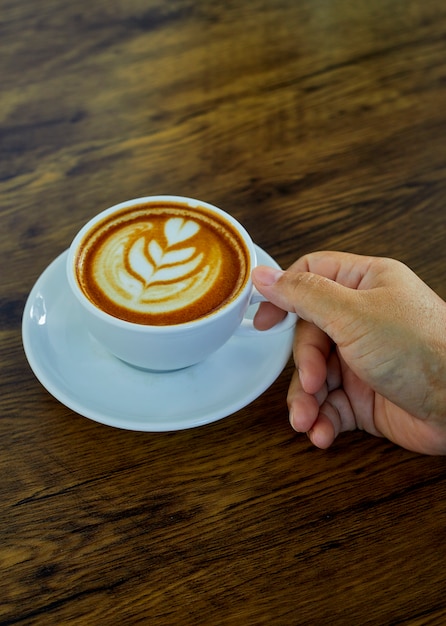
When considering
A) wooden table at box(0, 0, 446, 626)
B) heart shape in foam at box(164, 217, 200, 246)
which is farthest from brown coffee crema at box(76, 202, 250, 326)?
wooden table at box(0, 0, 446, 626)

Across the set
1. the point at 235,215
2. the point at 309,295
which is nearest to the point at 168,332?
the point at 309,295

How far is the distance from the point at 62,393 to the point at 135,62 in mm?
790

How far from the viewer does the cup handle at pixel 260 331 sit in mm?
876

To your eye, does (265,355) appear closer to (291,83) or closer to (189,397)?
(189,397)

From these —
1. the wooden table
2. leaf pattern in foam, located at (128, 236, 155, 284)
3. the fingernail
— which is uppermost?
leaf pattern in foam, located at (128, 236, 155, 284)

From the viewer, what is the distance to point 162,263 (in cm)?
90

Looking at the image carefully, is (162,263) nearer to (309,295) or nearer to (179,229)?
(179,229)

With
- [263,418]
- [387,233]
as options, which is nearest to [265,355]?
[263,418]

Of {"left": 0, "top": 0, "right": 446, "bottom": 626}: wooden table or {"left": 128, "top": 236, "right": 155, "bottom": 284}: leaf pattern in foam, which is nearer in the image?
{"left": 0, "top": 0, "right": 446, "bottom": 626}: wooden table

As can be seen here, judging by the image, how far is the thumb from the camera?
807mm

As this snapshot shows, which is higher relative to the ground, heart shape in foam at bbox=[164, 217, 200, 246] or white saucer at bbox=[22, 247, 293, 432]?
heart shape in foam at bbox=[164, 217, 200, 246]

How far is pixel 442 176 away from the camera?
1188 millimetres

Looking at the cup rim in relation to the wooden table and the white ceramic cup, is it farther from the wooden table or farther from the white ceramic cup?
the wooden table

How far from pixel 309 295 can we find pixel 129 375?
0.24m
